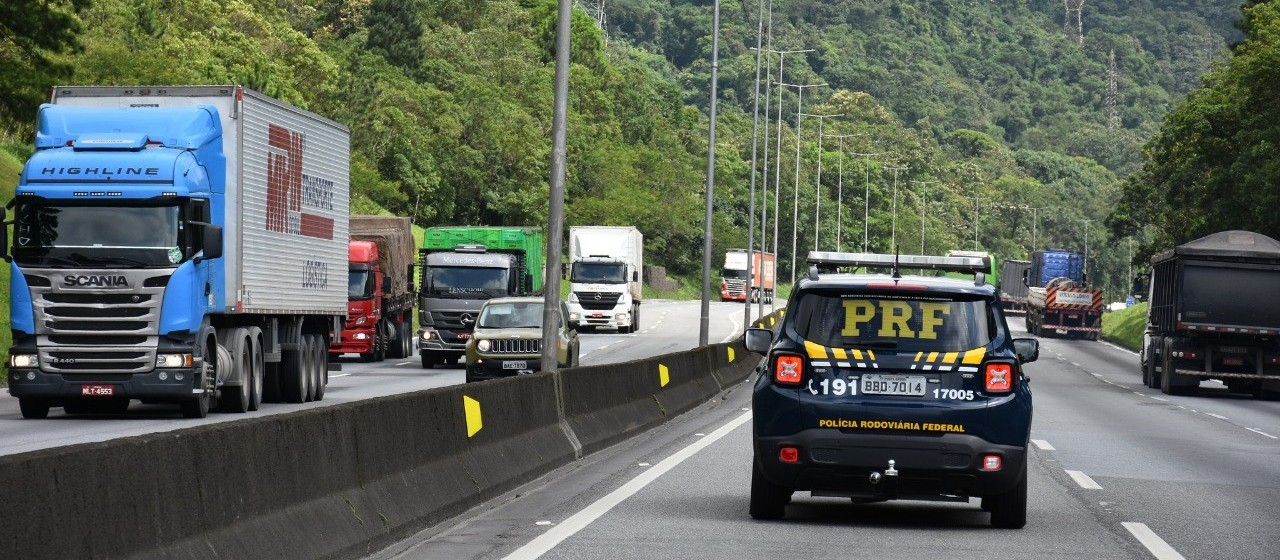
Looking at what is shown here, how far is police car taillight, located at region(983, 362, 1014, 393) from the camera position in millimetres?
11203

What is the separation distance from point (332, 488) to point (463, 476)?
289 cm

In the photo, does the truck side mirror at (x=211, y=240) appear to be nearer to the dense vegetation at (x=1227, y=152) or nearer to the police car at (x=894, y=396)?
the police car at (x=894, y=396)

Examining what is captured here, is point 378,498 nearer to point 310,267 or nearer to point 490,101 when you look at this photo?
point 310,267

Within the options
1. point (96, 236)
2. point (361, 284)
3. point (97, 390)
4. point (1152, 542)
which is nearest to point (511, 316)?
point (361, 284)

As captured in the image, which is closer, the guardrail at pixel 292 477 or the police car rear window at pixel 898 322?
the guardrail at pixel 292 477

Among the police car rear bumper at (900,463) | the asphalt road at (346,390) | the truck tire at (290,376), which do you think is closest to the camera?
the police car rear bumper at (900,463)

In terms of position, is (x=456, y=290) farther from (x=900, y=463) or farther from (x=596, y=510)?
(x=900, y=463)

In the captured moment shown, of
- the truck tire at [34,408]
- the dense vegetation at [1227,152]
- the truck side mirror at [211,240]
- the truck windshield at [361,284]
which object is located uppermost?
the dense vegetation at [1227,152]

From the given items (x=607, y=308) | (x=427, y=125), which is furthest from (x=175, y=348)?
(x=427, y=125)

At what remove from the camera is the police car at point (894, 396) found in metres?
11.1

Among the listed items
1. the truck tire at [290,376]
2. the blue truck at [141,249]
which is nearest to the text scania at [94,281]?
the blue truck at [141,249]

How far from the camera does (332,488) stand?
31.1ft

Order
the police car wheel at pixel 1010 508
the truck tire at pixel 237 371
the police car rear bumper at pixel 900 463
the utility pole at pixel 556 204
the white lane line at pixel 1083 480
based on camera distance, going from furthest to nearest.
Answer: the truck tire at pixel 237 371 → the utility pole at pixel 556 204 → the white lane line at pixel 1083 480 → the police car wheel at pixel 1010 508 → the police car rear bumper at pixel 900 463

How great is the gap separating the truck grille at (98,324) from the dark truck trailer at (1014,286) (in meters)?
77.9
